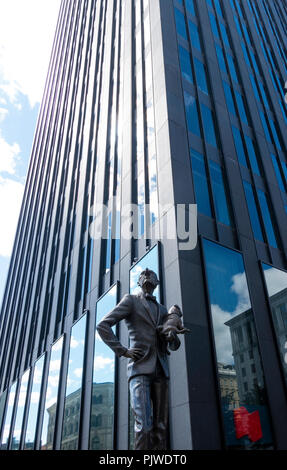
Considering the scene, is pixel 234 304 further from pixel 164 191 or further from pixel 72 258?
pixel 72 258

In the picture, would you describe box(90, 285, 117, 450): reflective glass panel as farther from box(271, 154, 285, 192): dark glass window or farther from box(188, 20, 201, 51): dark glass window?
box(188, 20, 201, 51): dark glass window

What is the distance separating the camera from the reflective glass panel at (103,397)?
1452cm

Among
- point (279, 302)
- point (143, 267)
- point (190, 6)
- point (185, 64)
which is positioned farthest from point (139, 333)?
point (190, 6)

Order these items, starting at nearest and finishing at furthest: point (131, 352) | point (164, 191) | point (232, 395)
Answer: point (131, 352) → point (232, 395) → point (164, 191)

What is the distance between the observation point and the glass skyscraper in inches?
488

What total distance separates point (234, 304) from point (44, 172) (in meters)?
37.3

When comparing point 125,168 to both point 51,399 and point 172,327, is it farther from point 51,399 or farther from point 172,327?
point 172,327

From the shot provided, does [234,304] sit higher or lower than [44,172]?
lower

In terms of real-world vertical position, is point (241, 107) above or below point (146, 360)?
above

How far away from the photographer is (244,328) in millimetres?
13797

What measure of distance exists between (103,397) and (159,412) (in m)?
11.0

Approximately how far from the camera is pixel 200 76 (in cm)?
2073
